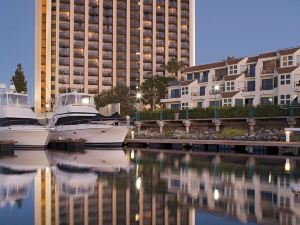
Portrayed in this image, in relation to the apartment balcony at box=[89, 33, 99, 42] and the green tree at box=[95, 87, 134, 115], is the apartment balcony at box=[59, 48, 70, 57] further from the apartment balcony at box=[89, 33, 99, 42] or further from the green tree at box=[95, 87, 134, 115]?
the green tree at box=[95, 87, 134, 115]

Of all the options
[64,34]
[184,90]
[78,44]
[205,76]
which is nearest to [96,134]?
Answer: [184,90]

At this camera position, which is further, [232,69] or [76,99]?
[232,69]

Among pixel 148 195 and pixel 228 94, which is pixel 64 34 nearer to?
pixel 228 94

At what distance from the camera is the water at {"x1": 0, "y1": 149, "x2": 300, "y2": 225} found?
49.1ft

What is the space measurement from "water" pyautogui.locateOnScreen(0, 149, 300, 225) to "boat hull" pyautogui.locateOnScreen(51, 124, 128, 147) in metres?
22.5

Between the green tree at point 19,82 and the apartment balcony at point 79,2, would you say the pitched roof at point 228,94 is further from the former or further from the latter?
the apartment balcony at point 79,2

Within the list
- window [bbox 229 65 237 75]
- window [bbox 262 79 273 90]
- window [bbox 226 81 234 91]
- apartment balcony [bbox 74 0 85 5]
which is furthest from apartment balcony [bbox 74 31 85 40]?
window [bbox 262 79 273 90]

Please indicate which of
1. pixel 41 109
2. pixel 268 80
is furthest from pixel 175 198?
pixel 41 109

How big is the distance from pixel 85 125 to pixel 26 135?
672 centimetres

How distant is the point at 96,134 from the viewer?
176 feet

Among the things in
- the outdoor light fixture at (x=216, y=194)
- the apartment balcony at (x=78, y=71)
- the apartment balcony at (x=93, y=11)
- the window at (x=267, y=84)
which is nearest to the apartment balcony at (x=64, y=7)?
the apartment balcony at (x=93, y=11)

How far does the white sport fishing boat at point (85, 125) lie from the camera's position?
53.1 m

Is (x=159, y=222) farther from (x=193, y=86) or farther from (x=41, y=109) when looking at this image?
(x=41, y=109)

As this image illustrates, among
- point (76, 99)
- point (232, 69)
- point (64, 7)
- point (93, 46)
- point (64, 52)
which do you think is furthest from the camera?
point (93, 46)
